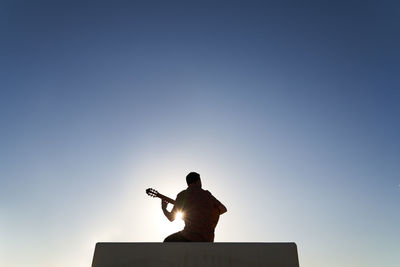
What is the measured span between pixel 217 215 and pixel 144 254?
1.40 metres

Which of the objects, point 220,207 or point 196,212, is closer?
point 196,212

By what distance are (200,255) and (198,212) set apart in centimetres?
97

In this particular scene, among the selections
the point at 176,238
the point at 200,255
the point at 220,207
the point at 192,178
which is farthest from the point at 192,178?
the point at 200,255

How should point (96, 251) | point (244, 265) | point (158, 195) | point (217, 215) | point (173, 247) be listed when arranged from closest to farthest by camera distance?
point (244, 265) < point (173, 247) < point (96, 251) < point (217, 215) < point (158, 195)

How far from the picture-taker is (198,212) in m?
4.07

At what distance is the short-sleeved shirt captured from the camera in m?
3.89

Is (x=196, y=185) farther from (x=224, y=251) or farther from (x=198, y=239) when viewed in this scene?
(x=224, y=251)

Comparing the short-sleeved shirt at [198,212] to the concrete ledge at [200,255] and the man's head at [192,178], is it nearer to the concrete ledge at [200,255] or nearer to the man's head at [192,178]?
the man's head at [192,178]

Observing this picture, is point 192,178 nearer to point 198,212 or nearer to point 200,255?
point 198,212

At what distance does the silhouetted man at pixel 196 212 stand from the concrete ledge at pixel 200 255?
0.62 meters

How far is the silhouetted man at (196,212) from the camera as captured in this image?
386 cm

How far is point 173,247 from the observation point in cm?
321

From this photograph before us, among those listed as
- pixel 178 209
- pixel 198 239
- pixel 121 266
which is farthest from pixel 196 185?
pixel 121 266

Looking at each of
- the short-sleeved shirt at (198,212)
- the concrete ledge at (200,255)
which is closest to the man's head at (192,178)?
the short-sleeved shirt at (198,212)
